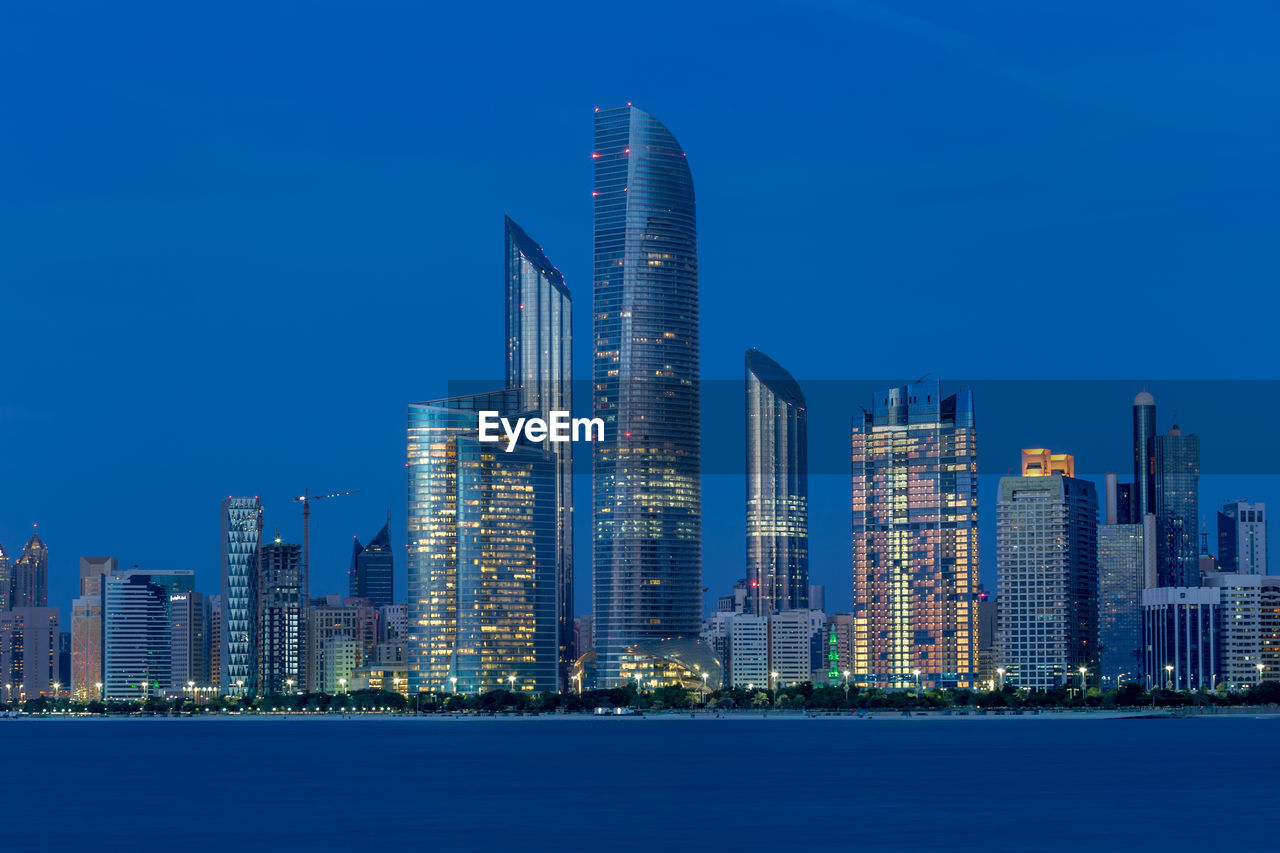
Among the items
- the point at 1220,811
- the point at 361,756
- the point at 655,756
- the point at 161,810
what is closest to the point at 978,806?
the point at 1220,811

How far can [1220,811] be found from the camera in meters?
110

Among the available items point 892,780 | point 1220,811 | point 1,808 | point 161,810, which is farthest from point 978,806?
point 1,808

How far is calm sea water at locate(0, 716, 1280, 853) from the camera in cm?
9438

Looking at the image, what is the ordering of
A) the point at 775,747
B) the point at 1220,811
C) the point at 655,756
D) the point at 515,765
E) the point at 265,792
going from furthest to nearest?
the point at 775,747 → the point at 655,756 → the point at 515,765 → the point at 265,792 → the point at 1220,811

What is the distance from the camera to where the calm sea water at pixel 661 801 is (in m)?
94.4

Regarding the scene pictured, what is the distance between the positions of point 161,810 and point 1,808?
32.1 feet

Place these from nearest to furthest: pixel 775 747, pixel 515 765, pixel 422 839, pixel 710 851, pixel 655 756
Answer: pixel 710 851
pixel 422 839
pixel 515 765
pixel 655 756
pixel 775 747

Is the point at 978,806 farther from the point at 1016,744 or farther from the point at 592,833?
the point at 1016,744

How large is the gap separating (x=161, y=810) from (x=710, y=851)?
42.2 metres

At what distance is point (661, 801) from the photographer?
388 ft

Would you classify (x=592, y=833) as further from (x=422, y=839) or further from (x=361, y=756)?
(x=361, y=756)

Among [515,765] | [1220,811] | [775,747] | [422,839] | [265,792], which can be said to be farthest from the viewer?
[775,747]

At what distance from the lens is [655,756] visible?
17962 centimetres

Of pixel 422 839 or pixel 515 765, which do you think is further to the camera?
pixel 515 765
